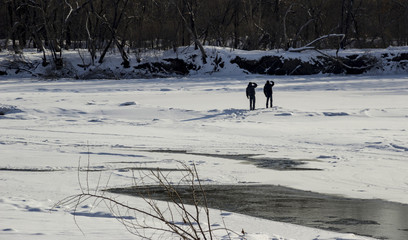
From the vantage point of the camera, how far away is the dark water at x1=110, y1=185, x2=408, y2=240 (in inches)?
326

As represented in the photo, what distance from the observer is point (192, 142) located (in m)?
17.4

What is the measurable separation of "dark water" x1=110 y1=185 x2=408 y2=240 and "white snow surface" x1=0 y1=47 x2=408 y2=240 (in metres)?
0.42

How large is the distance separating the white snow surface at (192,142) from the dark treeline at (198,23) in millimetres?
13180

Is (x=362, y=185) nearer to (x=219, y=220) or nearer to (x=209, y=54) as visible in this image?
(x=219, y=220)

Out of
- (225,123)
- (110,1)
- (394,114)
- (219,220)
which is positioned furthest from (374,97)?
(110,1)

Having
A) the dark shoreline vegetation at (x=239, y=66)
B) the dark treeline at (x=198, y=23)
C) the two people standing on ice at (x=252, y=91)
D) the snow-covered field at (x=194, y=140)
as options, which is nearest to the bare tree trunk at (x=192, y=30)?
the dark treeline at (x=198, y=23)

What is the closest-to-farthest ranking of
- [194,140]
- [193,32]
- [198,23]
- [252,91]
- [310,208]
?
[310,208], [194,140], [252,91], [193,32], [198,23]

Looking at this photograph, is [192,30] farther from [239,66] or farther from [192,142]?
[192,142]

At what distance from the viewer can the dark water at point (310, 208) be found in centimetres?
828

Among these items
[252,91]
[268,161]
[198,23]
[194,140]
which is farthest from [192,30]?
[268,161]

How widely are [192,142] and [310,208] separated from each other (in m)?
8.26

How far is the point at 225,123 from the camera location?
71.8 feet

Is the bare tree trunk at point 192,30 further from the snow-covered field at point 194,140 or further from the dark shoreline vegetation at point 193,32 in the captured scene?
the snow-covered field at point 194,140

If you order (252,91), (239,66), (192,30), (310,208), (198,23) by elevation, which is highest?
(198,23)
